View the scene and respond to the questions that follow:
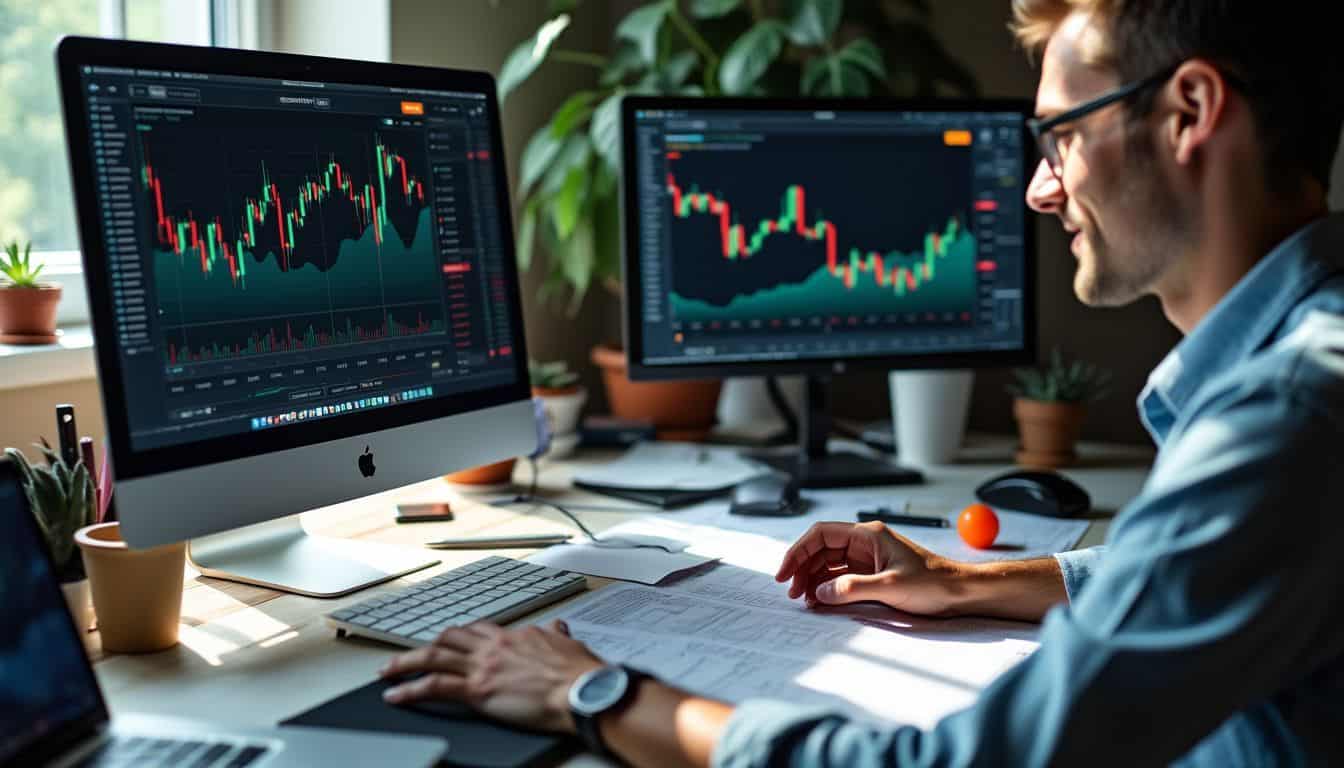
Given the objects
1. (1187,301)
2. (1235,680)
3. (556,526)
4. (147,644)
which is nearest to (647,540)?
(556,526)

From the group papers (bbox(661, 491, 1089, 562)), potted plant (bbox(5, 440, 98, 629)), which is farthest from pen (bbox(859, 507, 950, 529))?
potted plant (bbox(5, 440, 98, 629))

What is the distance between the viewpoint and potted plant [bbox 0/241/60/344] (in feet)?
4.80

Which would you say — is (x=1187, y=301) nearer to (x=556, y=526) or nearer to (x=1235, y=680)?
(x=1235, y=680)

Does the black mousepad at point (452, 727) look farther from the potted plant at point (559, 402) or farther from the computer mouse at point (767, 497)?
the potted plant at point (559, 402)

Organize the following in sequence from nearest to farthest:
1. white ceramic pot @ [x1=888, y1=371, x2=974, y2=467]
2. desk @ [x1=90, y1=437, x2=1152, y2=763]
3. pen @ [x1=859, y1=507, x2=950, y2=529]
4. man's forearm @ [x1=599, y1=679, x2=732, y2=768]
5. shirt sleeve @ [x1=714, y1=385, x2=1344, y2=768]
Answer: shirt sleeve @ [x1=714, y1=385, x2=1344, y2=768] < man's forearm @ [x1=599, y1=679, x2=732, y2=768] < desk @ [x1=90, y1=437, x2=1152, y2=763] < pen @ [x1=859, y1=507, x2=950, y2=529] < white ceramic pot @ [x1=888, y1=371, x2=974, y2=467]

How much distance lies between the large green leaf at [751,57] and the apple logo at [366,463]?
3.30 feet

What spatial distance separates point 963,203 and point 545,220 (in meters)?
0.73

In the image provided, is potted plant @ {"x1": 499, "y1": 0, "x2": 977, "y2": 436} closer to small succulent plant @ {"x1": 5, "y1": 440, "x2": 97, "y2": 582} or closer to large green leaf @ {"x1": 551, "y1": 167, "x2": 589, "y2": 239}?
large green leaf @ {"x1": 551, "y1": 167, "x2": 589, "y2": 239}

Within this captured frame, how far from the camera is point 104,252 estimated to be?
1.04 metres

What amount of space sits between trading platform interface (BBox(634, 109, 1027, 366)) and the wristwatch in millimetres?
882

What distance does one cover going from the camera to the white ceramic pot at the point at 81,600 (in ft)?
3.53

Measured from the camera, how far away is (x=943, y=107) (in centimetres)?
182

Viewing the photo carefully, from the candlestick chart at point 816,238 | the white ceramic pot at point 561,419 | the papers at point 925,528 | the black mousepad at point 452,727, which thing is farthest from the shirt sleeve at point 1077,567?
the white ceramic pot at point 561,419

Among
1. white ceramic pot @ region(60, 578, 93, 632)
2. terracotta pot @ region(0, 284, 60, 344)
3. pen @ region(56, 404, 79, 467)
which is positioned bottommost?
white ceramic pot @ region(60, 578, 93, 632)
